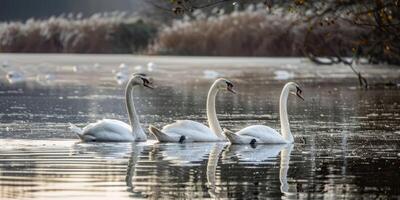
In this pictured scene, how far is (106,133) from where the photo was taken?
15703mm

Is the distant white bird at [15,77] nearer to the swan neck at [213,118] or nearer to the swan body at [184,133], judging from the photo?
the swan neck at [213,118]

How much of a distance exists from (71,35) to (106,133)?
38.0m

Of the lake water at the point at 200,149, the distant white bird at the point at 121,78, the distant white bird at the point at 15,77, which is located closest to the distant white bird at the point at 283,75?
the lake water at the point at 200,149

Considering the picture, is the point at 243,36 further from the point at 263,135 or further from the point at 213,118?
the point at 263,135

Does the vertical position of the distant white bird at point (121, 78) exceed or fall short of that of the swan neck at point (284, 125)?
it falls short

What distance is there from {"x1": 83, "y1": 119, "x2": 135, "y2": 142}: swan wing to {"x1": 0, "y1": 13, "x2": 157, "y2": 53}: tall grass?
1470 inches

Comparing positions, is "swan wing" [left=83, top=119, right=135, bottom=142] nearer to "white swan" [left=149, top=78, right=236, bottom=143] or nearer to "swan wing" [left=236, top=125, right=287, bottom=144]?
"white swan" [left=149, top=78, right=236, bottom=143]

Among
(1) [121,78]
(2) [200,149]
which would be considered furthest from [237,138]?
(1) [121,78]

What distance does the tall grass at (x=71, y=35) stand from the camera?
2115 inches

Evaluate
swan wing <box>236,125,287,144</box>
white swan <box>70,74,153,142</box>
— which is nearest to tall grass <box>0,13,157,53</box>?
white swan <box>70,74,153,142</box>

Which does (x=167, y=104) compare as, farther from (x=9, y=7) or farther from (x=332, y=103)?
(x=9, y=7)

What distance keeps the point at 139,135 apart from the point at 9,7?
7010 cm

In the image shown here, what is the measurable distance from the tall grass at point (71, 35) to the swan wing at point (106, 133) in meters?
37.3

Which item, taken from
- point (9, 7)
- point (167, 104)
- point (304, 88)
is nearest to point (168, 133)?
point (167, 104)
